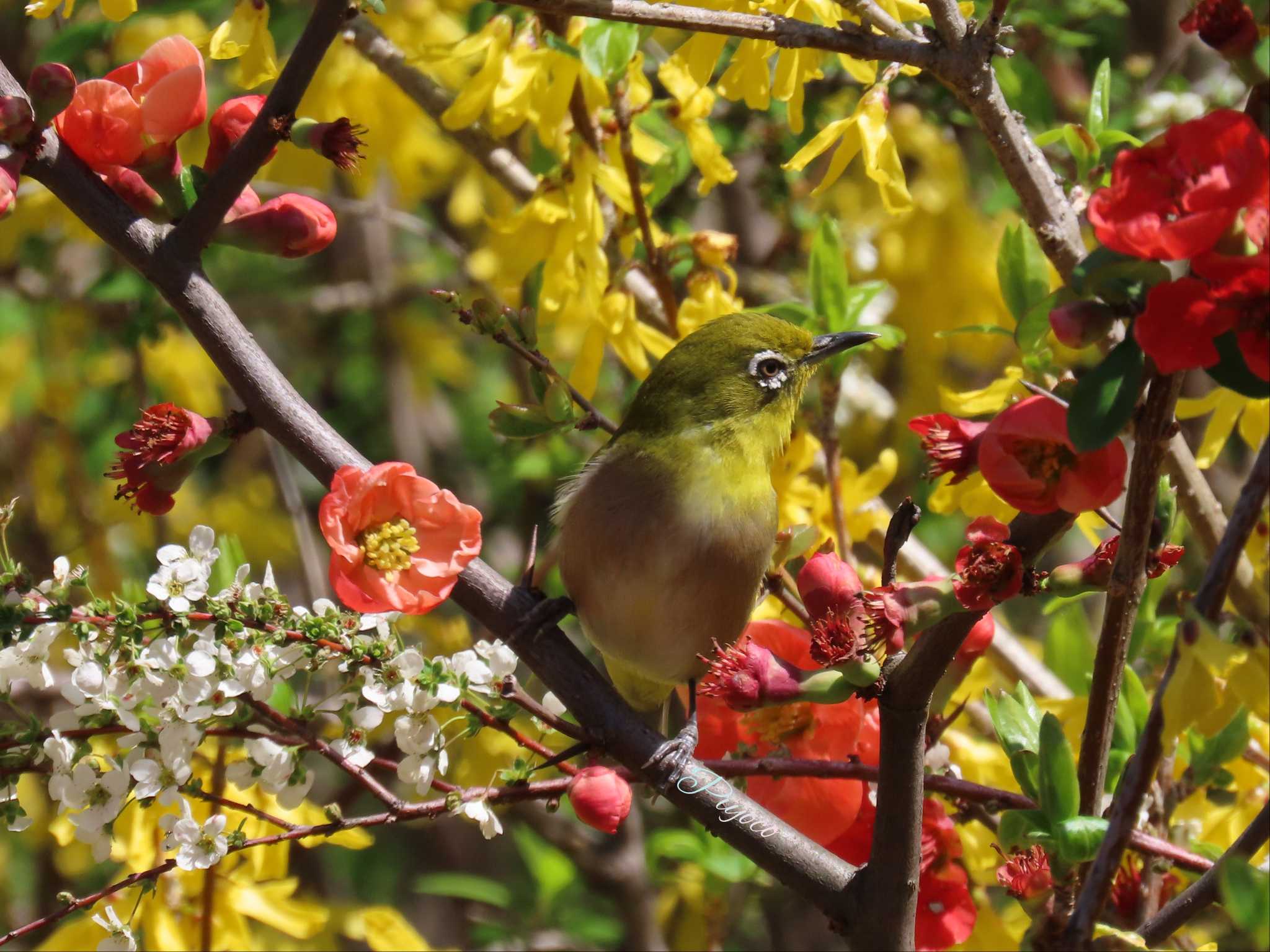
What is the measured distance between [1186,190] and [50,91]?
1391mm

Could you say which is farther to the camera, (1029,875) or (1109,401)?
(1029,875)

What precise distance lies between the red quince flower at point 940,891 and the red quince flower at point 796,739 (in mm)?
70

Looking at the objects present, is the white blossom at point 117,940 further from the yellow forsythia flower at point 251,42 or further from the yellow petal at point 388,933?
the yellow forsythia flower at point 251,42

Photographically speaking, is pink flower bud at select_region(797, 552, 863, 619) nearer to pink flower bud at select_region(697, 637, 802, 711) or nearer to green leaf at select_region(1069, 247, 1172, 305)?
pink flower bud at select_region(697, 637, 802, 711)

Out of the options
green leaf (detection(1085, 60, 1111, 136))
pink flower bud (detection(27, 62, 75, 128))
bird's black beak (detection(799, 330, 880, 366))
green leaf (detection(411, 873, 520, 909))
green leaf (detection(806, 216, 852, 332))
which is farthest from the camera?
green leaf (detection(411, 873, 520, 909))

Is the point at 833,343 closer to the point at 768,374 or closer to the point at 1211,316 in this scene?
the point at 768,374

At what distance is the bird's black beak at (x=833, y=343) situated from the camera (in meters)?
2.70

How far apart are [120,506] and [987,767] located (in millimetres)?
3551

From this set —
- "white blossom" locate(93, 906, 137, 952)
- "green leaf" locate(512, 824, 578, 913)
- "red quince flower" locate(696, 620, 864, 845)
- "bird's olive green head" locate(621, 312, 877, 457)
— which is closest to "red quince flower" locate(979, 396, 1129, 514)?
"red quince flower" locate(696, 620, 864, 845)

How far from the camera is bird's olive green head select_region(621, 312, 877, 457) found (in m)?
2.98

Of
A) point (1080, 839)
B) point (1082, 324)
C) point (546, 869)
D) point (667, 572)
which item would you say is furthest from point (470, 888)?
point (1082, 324)

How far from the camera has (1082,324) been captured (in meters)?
1.36

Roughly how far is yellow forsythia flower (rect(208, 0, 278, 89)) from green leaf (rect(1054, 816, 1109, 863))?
167 cm

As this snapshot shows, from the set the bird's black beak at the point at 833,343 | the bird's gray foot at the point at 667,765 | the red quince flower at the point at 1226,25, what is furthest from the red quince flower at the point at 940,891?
the red quince flower at the point at 1226,25
